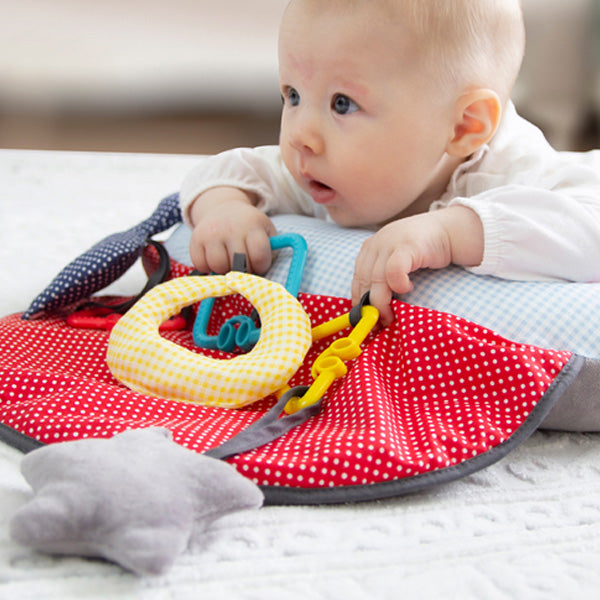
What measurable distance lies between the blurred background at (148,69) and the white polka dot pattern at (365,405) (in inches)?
82.9

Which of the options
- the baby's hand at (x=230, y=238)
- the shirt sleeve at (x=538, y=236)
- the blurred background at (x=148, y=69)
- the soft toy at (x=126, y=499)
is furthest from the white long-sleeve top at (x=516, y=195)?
the blurred background at (x=148, y=69)

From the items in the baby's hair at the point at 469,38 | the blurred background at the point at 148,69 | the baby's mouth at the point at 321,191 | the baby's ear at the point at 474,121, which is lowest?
the blurred background at the point at 148,69

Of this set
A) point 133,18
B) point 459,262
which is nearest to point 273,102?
point 133,18

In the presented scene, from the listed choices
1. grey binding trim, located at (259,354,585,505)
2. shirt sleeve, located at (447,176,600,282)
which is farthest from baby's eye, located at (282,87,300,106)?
grey binding trim, located at (259,354,585,505)

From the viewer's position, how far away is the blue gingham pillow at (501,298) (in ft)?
2.47

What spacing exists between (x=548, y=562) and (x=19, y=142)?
274 centimetres

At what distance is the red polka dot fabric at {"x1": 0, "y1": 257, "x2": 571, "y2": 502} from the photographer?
0.60 meters

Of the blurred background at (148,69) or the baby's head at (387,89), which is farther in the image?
the blurred background at (148,69)

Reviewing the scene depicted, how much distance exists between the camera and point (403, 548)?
21.1 inches

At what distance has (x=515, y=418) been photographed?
0.68m

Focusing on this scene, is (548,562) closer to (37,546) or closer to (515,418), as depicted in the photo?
(515,418)

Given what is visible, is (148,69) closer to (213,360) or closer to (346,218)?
(346,218)

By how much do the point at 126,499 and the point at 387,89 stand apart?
→ 22.6 inches

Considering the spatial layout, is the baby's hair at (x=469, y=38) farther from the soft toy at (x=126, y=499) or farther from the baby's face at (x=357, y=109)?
the soft toy at (x=126, y=499)
